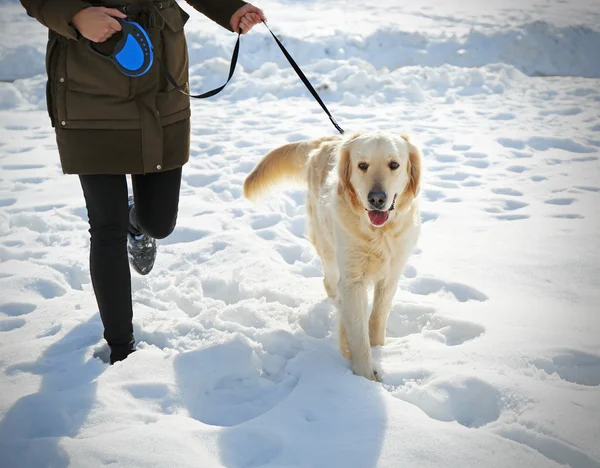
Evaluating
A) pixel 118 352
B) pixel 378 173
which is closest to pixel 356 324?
pixel 378 173

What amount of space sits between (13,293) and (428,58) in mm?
8077

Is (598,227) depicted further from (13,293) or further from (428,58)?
(428,58)

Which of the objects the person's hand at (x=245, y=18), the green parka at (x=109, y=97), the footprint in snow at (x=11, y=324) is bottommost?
the footprint in snow at (x=11, y=324)

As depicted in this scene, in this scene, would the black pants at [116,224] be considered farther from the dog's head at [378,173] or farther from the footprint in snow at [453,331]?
the footprint in snow at [453,331]

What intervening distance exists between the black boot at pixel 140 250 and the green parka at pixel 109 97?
64 centimetres

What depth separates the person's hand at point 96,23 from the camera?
5.22 feet

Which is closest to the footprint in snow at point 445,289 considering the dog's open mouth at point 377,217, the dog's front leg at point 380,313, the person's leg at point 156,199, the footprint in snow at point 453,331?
the footprint in snow at point 453,331

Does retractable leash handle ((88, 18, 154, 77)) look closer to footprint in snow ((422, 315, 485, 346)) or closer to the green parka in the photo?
the green parka

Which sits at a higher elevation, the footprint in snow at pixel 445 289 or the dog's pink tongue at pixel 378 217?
the dog's pink tongue at pixel 378 217

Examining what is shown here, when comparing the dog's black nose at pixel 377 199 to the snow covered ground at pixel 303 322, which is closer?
the snow covered ground at pixel 303 322

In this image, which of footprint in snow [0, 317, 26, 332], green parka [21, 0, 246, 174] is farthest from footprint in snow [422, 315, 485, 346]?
footprint in snow [0, 317, 26, 332]

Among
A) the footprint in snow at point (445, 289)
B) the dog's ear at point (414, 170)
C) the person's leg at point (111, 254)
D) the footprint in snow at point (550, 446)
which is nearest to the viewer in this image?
the footprint in snow at point (550, 446)

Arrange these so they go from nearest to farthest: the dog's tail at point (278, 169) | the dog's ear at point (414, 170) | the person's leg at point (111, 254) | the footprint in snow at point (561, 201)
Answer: the person's leg at point (111, 254) → the dog's ear at point (414, 170) → the dog's tail at point (278, 169) → the footprint in snow at point (561, 201)

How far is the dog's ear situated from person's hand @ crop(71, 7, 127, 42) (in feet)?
4.27
